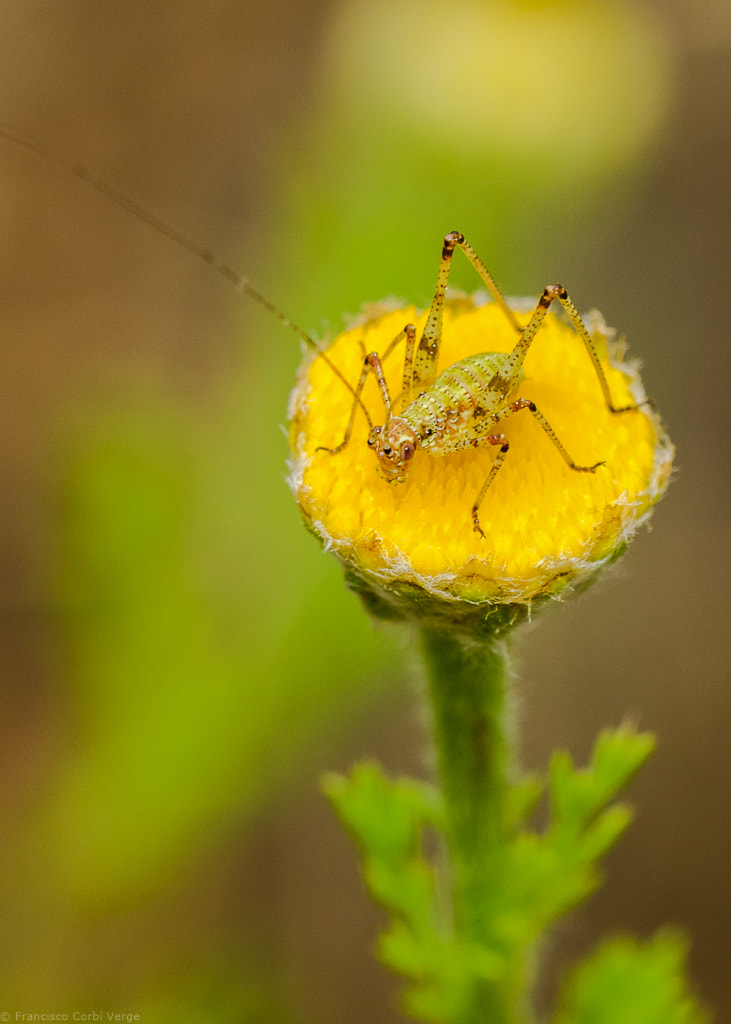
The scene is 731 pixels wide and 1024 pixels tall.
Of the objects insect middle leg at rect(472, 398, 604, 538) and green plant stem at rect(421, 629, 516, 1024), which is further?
green plant stem at rect(421, 629, 516, 1024)

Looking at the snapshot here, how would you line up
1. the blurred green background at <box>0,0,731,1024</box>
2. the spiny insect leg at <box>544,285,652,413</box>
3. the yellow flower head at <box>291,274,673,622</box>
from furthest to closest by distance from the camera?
the blurred green background at <box>0,0,731,1024</box>, the spiny insect leg at <box>544,285,652,413</box>, the yellow flower head at <box>291,274,673,622</box>

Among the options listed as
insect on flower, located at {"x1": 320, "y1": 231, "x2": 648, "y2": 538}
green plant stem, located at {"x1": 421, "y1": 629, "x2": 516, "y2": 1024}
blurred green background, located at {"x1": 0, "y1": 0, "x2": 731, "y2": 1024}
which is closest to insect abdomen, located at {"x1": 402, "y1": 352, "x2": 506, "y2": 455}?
insect on flower, located at {"x1": 320, "y1": 231, "x2": 648, "y2": 538}

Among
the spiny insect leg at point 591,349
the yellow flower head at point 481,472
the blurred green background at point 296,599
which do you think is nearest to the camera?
the yellow flower head at point 481,472

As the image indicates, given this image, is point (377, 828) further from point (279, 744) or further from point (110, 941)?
point (110, 941)

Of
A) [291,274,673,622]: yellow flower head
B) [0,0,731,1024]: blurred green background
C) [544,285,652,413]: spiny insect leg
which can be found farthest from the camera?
[0,0,731,1024]: blurred green background

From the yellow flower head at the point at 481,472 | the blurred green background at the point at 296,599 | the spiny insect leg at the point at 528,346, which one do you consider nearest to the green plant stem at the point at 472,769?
the yellow flower head at the point at 481,472

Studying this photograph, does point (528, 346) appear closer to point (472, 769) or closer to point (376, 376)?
point (376, 376)

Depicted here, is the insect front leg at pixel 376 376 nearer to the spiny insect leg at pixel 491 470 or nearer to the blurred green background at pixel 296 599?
the spiny insect leg at pixel 491 470

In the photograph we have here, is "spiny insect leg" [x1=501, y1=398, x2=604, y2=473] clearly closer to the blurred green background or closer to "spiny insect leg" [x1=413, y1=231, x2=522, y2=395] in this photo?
"spiny insect leg" [x1=413, y1=231, x2=522, y2=395]
